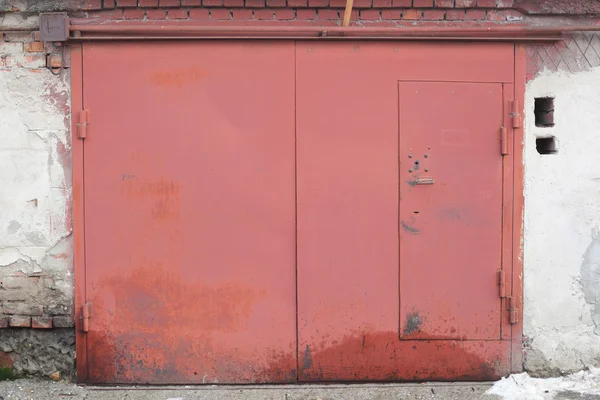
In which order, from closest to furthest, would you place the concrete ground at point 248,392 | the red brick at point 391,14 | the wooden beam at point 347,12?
1. the wooden beam at point 347,12
2. the concrete ground at point 248,392
3. the red brick at point 391,14

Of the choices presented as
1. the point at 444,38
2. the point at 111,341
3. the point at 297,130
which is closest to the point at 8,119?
the point at 111,341

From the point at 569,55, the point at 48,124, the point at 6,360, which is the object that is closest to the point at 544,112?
the point at 569,55

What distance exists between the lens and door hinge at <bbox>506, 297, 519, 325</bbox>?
11.8ft

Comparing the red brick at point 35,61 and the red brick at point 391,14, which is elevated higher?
the red brick at point 391,14

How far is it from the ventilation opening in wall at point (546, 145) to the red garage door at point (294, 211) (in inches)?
12.4

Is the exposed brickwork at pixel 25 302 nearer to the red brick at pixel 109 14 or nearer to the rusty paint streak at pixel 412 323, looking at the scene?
the red brick at pixel 109 14

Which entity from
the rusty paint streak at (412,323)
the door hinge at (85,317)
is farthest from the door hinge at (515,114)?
the door hinge at (85,317)

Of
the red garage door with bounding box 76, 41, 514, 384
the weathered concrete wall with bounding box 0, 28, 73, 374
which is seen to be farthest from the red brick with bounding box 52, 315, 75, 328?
the red garage door with bounding box 76, 41, 514, 384

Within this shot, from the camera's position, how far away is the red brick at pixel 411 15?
11.8 ft

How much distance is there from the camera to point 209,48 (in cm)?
357

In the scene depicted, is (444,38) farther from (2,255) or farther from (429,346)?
(2,255)

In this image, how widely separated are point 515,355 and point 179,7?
3004 millimetres

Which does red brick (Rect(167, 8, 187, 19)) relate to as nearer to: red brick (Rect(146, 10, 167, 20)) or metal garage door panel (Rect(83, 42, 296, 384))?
red brick (Rect(146, 10, 167, 20))

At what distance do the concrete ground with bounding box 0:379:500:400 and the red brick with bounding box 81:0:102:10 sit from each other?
2.32m
